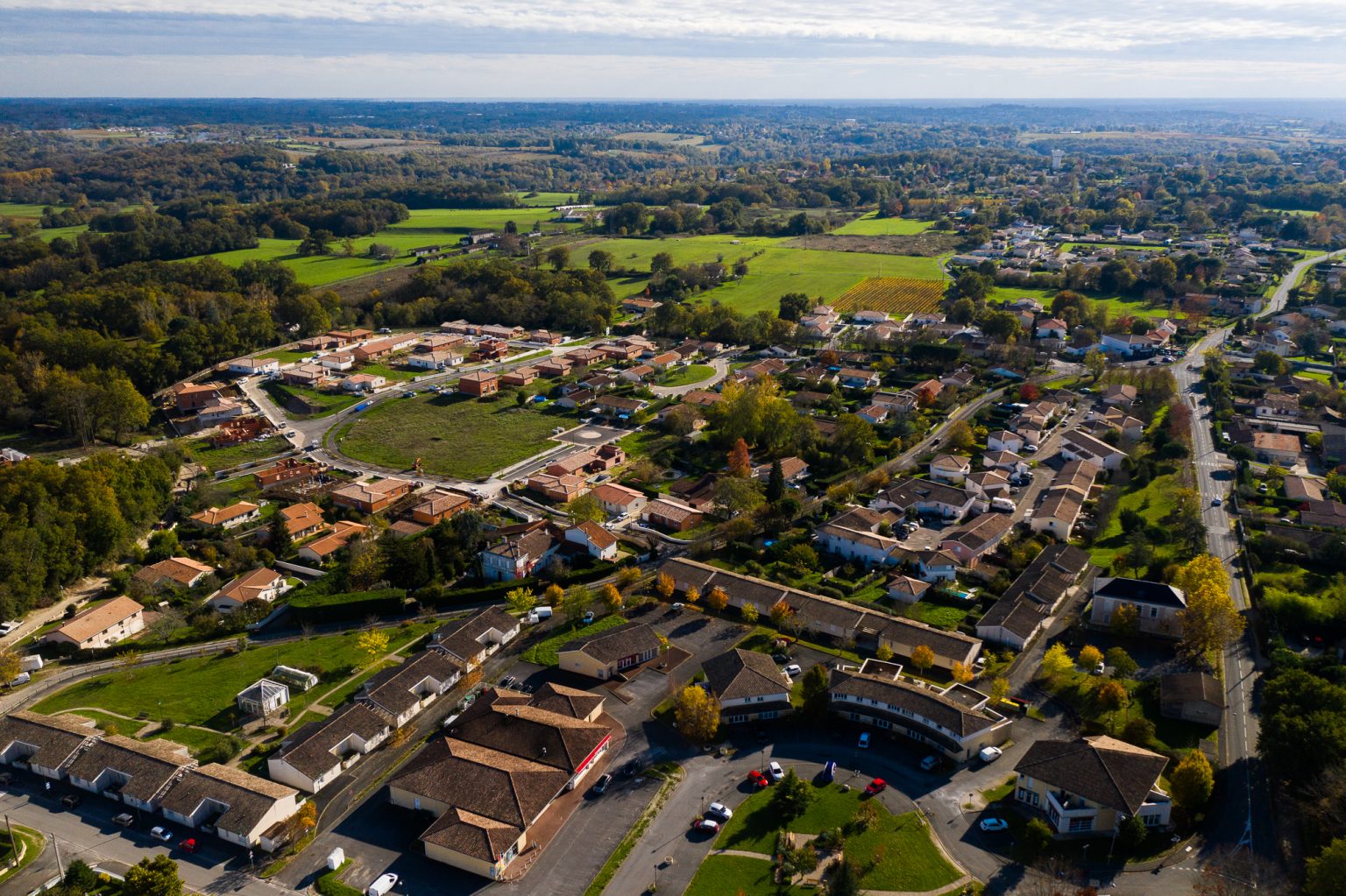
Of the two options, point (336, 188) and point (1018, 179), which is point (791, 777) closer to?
point (336, 188)

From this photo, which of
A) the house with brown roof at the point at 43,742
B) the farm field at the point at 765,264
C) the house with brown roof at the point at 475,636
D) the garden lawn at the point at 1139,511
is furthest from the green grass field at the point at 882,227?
the house with brown roof at the point at 43,742

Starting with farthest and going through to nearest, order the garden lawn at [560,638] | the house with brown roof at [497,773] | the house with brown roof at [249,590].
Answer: the house with brown roof at [249,590] → the garden lawn at [560,638] → the house with brown roof at [497,773]

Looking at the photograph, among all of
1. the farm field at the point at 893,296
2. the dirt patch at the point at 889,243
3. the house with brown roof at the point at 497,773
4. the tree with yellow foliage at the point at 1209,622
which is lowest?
the house with brown roof at the point at 497,773

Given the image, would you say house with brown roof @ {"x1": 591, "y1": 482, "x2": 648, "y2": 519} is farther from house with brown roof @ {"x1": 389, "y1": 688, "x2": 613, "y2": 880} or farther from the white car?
the white car

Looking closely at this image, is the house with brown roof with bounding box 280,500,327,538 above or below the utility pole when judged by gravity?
above

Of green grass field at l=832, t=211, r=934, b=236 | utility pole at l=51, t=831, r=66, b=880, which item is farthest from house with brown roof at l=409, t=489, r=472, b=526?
green grass field at l=832, t=211, r=934, b=236

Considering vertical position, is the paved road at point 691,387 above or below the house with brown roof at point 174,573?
above

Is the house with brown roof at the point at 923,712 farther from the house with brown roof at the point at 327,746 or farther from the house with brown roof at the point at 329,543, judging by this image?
the house with brown roof at the point at 329,543

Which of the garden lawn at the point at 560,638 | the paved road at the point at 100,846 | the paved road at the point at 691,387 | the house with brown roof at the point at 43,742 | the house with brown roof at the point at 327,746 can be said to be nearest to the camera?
the paved road at the point at 100,846
